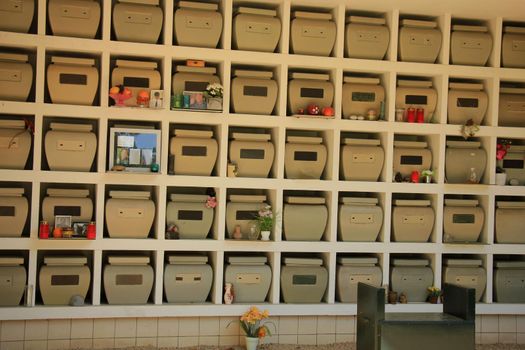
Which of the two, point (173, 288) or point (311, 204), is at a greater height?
point (311, 204)

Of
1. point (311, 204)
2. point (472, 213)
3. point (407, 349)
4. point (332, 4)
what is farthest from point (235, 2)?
point (407, 349)

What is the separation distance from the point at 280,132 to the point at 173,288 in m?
1.45

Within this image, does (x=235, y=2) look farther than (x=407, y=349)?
Yes

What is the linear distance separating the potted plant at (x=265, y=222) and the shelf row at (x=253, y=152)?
0.30m

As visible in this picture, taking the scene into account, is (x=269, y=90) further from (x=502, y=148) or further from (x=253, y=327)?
(x=502, y=148)

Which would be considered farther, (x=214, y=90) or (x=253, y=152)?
(x=253, y=152)

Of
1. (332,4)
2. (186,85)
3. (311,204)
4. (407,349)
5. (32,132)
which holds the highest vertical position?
(332,4)

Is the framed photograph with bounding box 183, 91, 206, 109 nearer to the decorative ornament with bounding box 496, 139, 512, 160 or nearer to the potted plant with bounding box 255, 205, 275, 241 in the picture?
the potted plant with bounding box 255, 205, 275, 241

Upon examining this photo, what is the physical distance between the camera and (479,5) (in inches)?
231

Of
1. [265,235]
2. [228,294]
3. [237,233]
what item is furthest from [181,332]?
[265,235]

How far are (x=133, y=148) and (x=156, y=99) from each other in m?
0.40

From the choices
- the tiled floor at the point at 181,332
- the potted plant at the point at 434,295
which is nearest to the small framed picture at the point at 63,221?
the tiled floor at the point at 181,332

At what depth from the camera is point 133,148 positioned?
5617 millimetres

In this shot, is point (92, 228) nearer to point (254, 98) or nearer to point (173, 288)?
point (173, 288)
